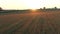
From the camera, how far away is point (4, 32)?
3.04 m

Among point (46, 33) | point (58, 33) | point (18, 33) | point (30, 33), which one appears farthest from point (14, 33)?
point (58, 33)

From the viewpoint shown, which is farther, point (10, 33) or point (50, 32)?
point (50, 32)

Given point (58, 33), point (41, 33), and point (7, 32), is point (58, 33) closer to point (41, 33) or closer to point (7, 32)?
point (41, 33)

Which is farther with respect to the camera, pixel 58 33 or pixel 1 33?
pixel 58 33

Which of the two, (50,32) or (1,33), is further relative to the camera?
(50,32)

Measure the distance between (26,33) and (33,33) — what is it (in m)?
0.13

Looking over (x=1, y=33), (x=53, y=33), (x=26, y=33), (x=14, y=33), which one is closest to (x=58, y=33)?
(x=53, y=33)

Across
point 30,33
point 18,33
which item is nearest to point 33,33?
point 30,33

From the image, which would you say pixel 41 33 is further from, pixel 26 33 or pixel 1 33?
pixel 1 33

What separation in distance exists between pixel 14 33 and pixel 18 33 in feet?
0.22

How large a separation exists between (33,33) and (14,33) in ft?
1.04

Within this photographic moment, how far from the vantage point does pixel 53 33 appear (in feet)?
10.3

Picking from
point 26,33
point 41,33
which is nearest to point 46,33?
point 41,33

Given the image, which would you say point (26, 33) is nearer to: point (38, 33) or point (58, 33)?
point (38, 33)
